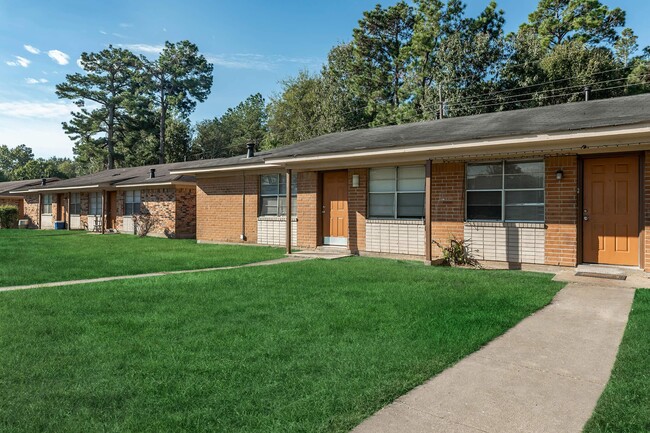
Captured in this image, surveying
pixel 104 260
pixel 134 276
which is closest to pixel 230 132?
pixel 104 260

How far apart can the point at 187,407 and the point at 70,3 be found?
13.4 metres

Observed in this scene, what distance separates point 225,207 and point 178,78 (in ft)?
144

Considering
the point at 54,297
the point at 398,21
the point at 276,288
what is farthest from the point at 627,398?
the point at 398,21

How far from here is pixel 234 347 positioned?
13.7 feet

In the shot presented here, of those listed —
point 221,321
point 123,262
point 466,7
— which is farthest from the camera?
point 466,7

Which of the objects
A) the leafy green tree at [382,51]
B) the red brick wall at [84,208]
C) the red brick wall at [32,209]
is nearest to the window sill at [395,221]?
the red brick wall at [84,208]

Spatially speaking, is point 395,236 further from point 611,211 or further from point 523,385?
point 523,385

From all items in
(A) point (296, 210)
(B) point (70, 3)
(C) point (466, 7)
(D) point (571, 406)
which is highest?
(C) point (466, 7)

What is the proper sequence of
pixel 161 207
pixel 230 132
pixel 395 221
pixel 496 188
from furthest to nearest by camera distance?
pixel 230 132, pixel 161 207, pixel 395 221, pixel 496 188

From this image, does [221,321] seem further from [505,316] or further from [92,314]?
[505,316]

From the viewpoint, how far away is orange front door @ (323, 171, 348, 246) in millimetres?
12445

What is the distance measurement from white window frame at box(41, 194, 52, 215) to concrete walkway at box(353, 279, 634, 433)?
103 feet

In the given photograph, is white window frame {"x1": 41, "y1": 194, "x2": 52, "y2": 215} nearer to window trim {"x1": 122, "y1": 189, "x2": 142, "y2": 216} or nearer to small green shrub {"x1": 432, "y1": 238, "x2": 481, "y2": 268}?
window trim {"x1": 122, "y1": 189, "x2": 142, "y2": 216}

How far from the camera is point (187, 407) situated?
2953 millimetres
